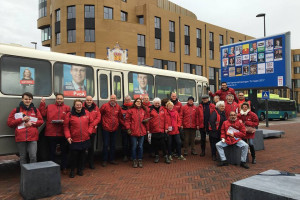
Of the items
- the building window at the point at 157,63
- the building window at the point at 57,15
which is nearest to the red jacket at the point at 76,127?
the building window at the point at 157,63

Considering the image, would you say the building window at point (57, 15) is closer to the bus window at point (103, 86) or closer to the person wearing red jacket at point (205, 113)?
the bus window at point (103, 86)

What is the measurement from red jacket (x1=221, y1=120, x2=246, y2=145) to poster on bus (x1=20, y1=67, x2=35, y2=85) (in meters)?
5.11

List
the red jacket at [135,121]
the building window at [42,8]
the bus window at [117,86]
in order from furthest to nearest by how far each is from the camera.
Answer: the building window at [42,8] → the bus window at [117,86] → the red jacket at [135,121]

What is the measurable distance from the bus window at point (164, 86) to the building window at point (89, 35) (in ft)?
79.7

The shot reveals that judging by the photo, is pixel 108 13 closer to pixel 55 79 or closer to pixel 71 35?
pixel 71 35

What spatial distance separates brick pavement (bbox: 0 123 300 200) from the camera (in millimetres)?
5062

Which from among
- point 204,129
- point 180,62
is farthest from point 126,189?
point 180,62

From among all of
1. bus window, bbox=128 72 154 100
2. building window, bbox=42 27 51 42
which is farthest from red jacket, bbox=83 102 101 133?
building window, bbox=42 27 51 42

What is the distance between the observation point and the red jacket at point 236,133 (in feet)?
23.7

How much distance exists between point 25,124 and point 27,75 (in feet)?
4.28

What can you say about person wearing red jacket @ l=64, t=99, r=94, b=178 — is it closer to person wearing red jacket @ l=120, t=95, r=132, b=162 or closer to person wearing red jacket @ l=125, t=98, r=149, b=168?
person wearing red jacket @ l=125, t=98, r=149, b=168

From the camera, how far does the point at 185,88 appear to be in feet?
36.1

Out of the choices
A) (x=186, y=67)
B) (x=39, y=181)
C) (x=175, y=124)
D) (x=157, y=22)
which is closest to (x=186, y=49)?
(x=186, y=67)

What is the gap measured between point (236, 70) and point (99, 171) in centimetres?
1175
